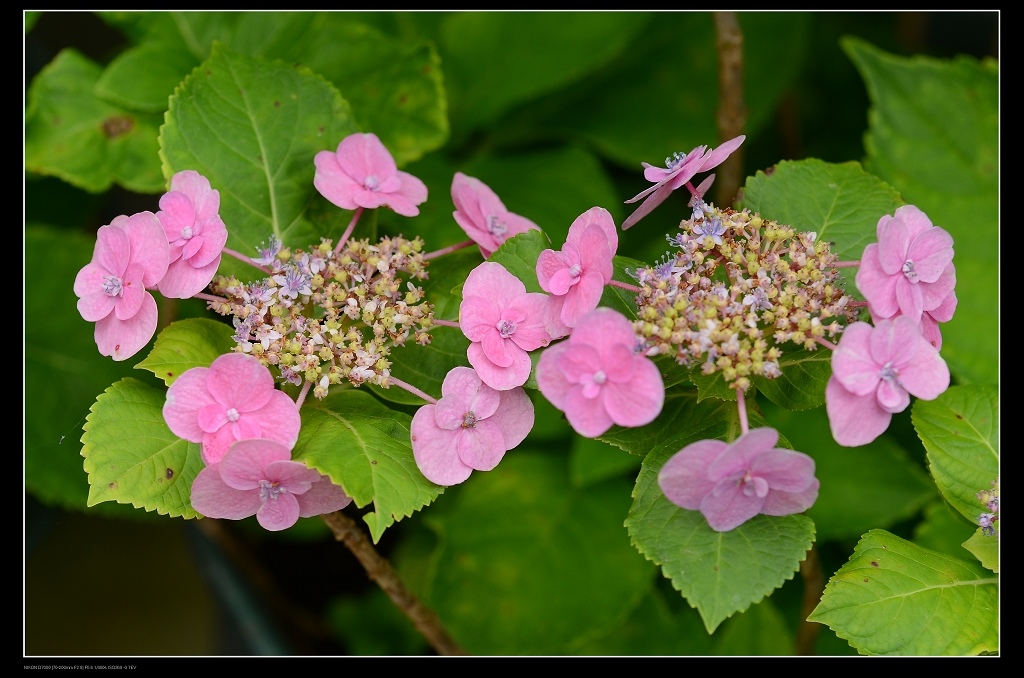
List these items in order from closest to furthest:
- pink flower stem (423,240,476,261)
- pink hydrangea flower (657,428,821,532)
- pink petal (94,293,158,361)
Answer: pink hydrangea flower (657,428,821,532) → pink petal (94,293,158,361) → pink flower stem (423,240,476,261)

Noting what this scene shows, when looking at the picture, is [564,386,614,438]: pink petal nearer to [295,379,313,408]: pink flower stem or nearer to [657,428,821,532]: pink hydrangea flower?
[657,428,821,532]: pink hydrangea flower

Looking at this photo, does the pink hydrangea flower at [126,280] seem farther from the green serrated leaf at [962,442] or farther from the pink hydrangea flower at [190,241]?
the green serrated leaf at [962,442]

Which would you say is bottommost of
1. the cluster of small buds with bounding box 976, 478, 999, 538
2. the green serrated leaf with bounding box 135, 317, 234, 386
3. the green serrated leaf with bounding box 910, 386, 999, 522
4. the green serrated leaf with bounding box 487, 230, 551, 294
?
the cluster of small buds with bounding box 976, 478, 999, 538

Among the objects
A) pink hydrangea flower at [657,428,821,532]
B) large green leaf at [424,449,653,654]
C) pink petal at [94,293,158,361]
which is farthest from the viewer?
large green leaf at [424,449,653,654]

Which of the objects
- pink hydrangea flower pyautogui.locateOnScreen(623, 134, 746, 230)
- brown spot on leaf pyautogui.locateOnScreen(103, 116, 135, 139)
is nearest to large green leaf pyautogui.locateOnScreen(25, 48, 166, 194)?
brown spot on leaf pyautogui.locateOnScreen(103, 116, 135, 139)

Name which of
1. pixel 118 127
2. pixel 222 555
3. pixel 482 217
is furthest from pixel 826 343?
pixel 222 555

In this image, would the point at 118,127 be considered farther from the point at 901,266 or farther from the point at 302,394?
the point at 901,266
